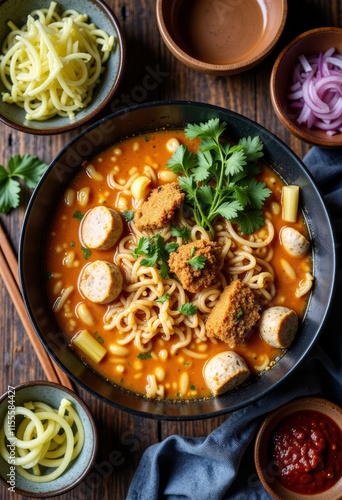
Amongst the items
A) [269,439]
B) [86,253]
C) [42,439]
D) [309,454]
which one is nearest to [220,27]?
[86,253]

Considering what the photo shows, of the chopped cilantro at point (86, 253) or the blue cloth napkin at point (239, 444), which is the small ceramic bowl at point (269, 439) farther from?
the chopped cilantro at point (86, 253)

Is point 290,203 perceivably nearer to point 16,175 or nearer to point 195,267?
point 195,267

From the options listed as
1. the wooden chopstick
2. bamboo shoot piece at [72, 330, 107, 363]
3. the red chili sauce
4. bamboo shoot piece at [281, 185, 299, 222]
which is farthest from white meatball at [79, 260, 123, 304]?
the red chili sauce

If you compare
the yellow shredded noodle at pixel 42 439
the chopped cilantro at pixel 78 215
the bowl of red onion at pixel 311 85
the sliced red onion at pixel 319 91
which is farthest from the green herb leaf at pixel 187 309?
the sliced red onion at pixel 319 91

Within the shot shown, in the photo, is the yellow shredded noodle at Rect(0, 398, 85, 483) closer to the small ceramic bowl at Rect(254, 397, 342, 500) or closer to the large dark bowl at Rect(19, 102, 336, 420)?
the large dark bowl at Rect(19, 102, 336, 420)

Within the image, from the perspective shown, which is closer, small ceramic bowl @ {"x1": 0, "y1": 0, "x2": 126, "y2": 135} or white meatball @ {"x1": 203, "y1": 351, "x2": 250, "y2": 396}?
white meatball @ {"x1": 203, "y1": 351, "x2": 250, "y2": 396}

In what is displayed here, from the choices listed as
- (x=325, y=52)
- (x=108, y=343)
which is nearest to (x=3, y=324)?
(x=108, y=343)
